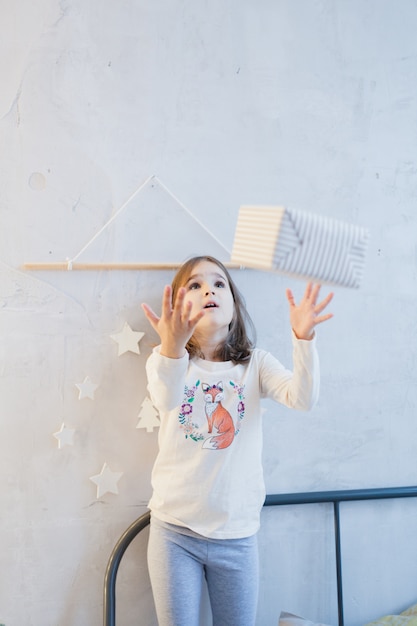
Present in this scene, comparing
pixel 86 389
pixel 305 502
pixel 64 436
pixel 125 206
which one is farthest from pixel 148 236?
pixel 305 502

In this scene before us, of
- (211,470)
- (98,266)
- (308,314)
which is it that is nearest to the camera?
(308,314)

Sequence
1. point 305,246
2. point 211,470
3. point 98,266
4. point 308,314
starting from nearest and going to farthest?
point 305,246 → point 308,314 → point 211,470 → point 98,266

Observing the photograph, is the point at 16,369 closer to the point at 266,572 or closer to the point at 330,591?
the point at 266,572

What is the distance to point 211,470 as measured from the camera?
→ 1281mm

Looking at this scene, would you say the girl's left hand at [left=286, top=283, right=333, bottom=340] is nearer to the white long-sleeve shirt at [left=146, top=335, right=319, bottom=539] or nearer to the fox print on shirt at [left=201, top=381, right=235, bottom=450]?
the white long-sleeve shirt at [left=146, top=335, right=319, bottom=539]

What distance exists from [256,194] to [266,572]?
853mm

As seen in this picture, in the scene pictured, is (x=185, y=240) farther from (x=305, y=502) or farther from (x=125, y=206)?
(x=305, y=502)

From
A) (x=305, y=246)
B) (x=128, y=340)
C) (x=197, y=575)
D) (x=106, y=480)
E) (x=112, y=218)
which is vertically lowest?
(x=197, y=575)

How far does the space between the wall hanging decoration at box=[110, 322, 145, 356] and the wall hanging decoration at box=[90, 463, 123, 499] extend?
0.82 ft

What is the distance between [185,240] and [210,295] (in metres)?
0.19

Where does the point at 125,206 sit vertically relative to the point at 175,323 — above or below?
above

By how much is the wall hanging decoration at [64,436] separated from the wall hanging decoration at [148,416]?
0.46 feet

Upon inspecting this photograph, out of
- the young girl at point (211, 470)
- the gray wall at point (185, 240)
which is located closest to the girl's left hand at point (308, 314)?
the young girl at point (211, 470)

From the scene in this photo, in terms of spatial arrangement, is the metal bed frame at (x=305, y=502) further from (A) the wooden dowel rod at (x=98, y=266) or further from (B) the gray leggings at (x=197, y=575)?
(A) the wooden dowel rod at (x=98, y=266)
